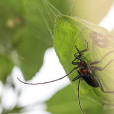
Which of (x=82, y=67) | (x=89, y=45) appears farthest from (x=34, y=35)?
(x=89, y=45)

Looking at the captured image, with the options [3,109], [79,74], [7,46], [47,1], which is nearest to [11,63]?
[7,46]

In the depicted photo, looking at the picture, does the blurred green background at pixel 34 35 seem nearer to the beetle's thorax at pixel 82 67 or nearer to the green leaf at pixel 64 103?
the green leaf at pixel 64 103

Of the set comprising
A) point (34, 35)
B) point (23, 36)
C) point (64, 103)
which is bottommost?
point (64, 103)

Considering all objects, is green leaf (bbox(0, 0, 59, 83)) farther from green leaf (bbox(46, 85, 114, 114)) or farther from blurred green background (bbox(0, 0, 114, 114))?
green leaf (bbox(46, 85, 114, 114))

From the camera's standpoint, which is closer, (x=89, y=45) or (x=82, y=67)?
(x=89, y=45)

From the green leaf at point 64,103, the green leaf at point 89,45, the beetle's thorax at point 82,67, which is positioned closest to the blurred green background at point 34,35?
the green leaf at point 64,103

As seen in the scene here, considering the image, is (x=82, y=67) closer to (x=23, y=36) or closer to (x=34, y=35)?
(x=34, y=35)

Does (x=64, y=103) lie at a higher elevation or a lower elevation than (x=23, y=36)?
lower

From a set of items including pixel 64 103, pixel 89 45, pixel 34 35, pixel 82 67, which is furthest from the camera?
pixel 64 103
